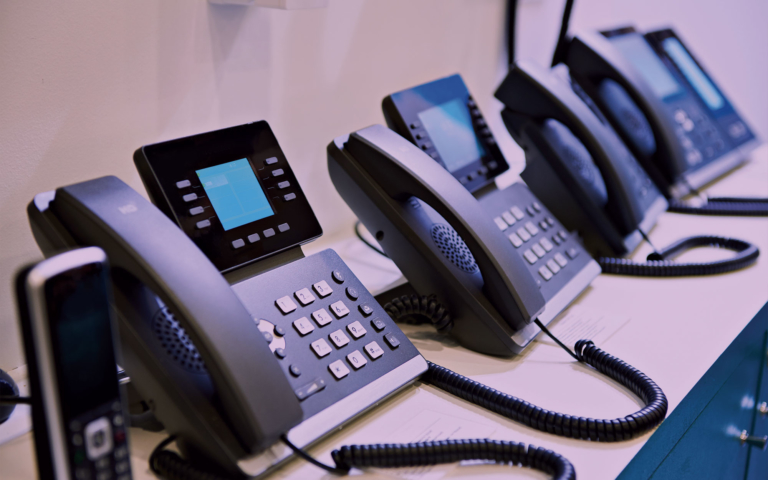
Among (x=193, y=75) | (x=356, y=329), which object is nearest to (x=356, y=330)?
(x=356, y=329)

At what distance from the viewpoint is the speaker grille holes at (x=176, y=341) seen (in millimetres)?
475

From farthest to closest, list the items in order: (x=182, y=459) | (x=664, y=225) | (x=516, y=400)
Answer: (x=664, y=225)
(x=516, y=400)
(x=182, y=459)

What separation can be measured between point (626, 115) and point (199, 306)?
98 centimetres

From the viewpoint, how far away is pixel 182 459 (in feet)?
1.56

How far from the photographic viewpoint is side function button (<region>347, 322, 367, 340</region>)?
0.58 metres

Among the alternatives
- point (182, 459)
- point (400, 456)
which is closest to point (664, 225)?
point (400, 456)

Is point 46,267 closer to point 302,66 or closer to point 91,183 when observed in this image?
A: point 91,183

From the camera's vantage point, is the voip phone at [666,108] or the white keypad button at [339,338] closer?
the white keypad button at [339,338]

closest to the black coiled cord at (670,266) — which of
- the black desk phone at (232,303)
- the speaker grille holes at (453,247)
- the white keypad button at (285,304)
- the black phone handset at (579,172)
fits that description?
the black phone handset at (579,172)

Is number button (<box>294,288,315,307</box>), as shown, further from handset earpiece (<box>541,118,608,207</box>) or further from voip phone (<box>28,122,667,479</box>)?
handset earpiece (<box>541,118,608,207</box>)

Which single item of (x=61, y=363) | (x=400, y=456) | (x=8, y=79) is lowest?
(x=400, y=456)

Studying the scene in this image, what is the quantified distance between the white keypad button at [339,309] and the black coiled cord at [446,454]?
13 cm

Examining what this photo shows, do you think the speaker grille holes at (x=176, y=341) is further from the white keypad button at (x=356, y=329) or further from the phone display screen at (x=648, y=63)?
the phone display screen at (x=648, y=63)

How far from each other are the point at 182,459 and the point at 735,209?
1.09 m
